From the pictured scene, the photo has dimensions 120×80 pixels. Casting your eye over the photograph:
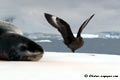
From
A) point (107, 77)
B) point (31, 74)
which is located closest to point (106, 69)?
point (107, 77)

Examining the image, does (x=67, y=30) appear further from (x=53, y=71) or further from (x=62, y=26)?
(x=53, y=71)

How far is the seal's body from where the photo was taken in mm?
13375

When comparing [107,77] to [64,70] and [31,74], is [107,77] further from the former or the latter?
[31,74]

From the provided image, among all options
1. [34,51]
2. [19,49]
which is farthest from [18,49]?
[34,51]

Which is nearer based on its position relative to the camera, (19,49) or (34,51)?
(19,49)

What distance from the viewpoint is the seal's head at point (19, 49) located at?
13375 mm

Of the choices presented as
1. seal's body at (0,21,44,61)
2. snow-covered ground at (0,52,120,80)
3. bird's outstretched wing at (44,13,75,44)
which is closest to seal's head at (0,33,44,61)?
seal's body at (0,21,44,61)

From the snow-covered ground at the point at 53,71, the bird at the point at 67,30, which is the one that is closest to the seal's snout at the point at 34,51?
the bird at the point at 67,30

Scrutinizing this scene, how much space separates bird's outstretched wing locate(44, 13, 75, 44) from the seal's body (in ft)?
4.89

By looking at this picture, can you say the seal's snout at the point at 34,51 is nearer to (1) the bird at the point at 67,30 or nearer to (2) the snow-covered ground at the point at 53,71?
(1) the bird at the point at 67,30

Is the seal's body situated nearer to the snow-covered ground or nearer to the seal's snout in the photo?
the seal's snout

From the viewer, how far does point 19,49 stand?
13.4 m

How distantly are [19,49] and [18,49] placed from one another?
0.04 metres

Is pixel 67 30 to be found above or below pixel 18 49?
above
